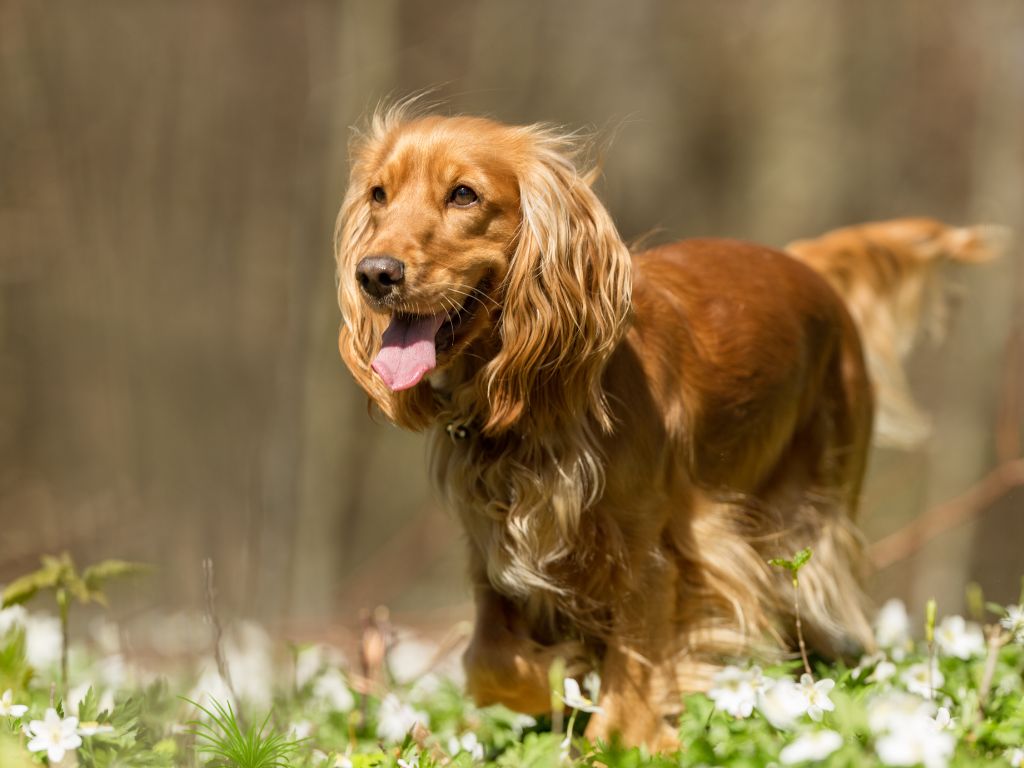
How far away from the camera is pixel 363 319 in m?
3.16

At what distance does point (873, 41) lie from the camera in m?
9.39

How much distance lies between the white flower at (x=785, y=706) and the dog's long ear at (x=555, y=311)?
83 cm

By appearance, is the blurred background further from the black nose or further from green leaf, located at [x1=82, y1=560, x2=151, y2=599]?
the black nose

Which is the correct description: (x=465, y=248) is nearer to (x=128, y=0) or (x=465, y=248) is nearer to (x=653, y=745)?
(x=653, y=745)

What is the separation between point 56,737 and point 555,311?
58.3 inches

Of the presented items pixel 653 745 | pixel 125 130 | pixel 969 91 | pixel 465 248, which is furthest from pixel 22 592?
pixel 969 91

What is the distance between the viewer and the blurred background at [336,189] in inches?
363

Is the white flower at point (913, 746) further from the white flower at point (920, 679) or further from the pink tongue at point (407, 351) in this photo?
the pink tongue at point (407, 351)

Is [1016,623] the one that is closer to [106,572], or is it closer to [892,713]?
[892,713]

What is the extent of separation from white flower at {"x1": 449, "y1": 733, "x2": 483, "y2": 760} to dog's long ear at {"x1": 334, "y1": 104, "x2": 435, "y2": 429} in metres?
0.84

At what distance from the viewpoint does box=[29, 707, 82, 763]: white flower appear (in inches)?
96.8

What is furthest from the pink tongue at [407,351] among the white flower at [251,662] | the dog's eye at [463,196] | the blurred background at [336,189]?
the blurred background at [336,189]

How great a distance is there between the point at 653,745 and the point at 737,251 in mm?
1650

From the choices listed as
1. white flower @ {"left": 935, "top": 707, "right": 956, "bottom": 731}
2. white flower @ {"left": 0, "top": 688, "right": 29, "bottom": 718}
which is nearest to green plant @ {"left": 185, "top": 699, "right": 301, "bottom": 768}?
white flower @ {"left": 0, "top": 688, "right": 29, "bottom": 718}
